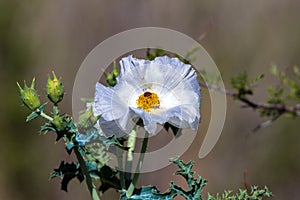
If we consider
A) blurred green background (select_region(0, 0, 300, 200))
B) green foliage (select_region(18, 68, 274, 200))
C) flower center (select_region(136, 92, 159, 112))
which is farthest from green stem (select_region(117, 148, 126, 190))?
blurred green background (select_region(0, 0, 300, 200))

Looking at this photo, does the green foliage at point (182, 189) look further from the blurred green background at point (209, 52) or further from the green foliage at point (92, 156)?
the blurred green background at point (209, 52)

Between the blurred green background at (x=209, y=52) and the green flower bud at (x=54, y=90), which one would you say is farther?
the blurred green background at (x=209, y=52)

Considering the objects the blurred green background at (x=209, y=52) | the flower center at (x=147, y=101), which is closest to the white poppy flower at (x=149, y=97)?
the flower center at (x=147, y=101)

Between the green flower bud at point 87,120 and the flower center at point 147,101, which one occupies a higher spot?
the flower center at point 147,101

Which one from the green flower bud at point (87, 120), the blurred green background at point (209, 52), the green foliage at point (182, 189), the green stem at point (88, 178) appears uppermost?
the blurred green background at point (209, 52)

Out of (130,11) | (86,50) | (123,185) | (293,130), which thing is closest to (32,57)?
(86,50)

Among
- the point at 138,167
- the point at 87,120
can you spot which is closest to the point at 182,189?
the point at 138,167

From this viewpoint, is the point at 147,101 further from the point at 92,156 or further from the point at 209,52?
the point at 209,52
